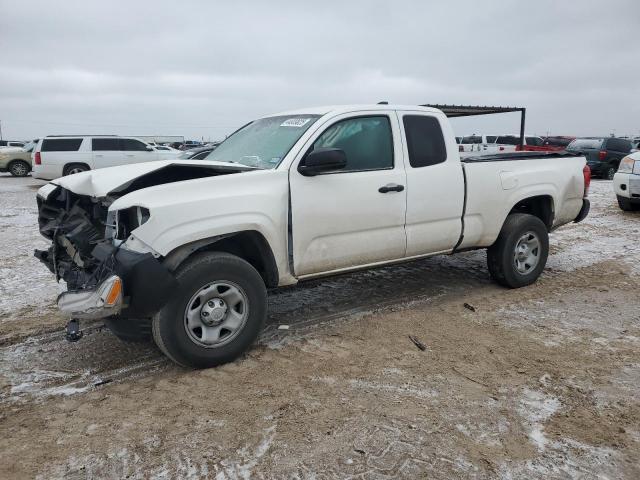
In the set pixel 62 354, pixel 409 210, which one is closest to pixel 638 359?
→ pixel 409 210

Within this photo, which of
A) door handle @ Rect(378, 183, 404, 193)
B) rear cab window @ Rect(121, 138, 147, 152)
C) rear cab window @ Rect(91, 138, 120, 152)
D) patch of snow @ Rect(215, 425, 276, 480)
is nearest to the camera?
patch of snow @ Rect(215, 425, 276, 480)

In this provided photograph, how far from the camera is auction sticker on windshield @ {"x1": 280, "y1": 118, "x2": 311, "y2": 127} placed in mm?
4590

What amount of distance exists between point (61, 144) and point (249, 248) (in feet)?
52.4

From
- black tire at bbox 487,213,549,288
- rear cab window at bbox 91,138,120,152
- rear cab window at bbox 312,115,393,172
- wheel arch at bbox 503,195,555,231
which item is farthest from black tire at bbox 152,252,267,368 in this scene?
rear cab window at bbox 91,138,120,152

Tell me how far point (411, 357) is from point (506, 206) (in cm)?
231

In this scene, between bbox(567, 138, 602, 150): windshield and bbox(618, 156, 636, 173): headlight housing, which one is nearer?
bbox(618, 156, 636, 173): headlight housing

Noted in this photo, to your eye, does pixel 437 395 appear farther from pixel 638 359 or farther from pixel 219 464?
pixel 638 359

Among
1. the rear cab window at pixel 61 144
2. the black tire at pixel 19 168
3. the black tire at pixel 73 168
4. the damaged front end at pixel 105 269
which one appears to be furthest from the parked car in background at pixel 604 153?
the black tire at pixel 19 168

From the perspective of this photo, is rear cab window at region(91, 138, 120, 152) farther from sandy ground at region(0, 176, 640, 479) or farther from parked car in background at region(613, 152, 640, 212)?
parked car in background at region(613, 152, 640, 212)

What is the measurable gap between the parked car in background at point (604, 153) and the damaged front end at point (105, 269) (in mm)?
18727

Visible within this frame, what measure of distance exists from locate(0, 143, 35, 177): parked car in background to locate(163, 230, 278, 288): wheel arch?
74.8 ft

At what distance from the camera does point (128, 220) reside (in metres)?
3.70

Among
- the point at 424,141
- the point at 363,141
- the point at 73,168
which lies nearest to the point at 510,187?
the point at 424,141

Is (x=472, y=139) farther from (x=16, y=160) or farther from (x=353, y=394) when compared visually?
(x=353, y=394)
